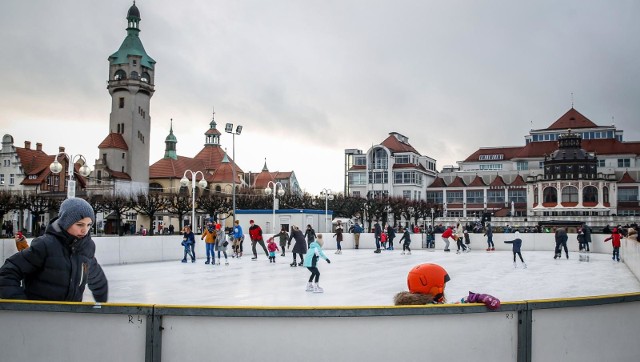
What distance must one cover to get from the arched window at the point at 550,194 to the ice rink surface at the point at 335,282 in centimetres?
6005

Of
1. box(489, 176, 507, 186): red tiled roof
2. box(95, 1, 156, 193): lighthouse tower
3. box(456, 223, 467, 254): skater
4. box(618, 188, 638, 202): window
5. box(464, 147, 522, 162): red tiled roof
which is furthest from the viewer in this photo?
box(464, 147, 522, 162): red tiled roof

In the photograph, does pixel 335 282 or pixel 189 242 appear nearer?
pixel 335 282

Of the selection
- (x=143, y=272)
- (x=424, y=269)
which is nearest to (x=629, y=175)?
(x=143, y=272)

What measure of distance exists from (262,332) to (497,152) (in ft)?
330

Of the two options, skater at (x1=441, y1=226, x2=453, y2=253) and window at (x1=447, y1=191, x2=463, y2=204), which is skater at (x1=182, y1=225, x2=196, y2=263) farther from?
window at (x1=447, y1=191, x2=463, y2=204)

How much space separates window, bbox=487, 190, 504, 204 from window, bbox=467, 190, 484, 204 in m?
1.04

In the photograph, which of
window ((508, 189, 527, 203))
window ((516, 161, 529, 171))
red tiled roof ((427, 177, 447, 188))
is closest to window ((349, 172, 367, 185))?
red tiled roof ((427, 177, 447, 188))

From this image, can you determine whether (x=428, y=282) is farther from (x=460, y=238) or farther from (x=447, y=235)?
(x=460, y=238)

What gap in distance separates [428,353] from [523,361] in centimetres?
79

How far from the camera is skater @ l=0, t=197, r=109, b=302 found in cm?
404

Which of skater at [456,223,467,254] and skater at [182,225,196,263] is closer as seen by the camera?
skater at [182,225,196,263]

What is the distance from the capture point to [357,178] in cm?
9231

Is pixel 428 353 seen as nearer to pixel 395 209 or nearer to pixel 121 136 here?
pixel 395 209

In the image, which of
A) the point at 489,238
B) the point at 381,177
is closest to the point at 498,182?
the point at 381,177
